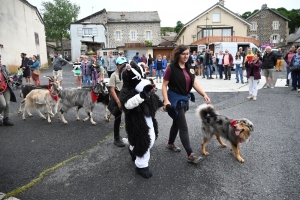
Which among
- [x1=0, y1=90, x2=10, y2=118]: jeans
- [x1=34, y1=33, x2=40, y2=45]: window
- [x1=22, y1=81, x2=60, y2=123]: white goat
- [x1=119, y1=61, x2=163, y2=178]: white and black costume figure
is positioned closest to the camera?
[x1=119, y1=61, x2=163, y2=178]: white and black costume figure

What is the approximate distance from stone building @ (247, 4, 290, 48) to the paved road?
172ft

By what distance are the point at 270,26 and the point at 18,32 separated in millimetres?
51244

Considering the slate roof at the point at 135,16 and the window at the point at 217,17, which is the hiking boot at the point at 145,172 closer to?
the window at the point at 217,17

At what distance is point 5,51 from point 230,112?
1953 cm

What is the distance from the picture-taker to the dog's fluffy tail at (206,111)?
4.07 metres

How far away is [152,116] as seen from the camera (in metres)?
3.40

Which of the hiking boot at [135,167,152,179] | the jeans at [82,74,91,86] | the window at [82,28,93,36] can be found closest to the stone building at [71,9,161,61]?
the window at [82,28,93,36]

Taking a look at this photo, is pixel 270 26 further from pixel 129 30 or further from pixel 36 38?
pixel 36 38

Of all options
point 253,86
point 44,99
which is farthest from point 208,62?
point 44,99

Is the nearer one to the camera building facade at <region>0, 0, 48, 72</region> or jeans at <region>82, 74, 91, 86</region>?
jeans at <region>82, 74, 91, 86</region>

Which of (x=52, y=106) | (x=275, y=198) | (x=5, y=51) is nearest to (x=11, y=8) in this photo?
(x=5, y=51)

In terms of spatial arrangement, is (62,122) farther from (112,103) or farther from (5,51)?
(5,51)

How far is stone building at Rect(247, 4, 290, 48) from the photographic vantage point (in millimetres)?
50000

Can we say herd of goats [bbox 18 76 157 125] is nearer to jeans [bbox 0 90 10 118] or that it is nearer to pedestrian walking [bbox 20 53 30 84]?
jeans [bbox 0 90 10 118]
